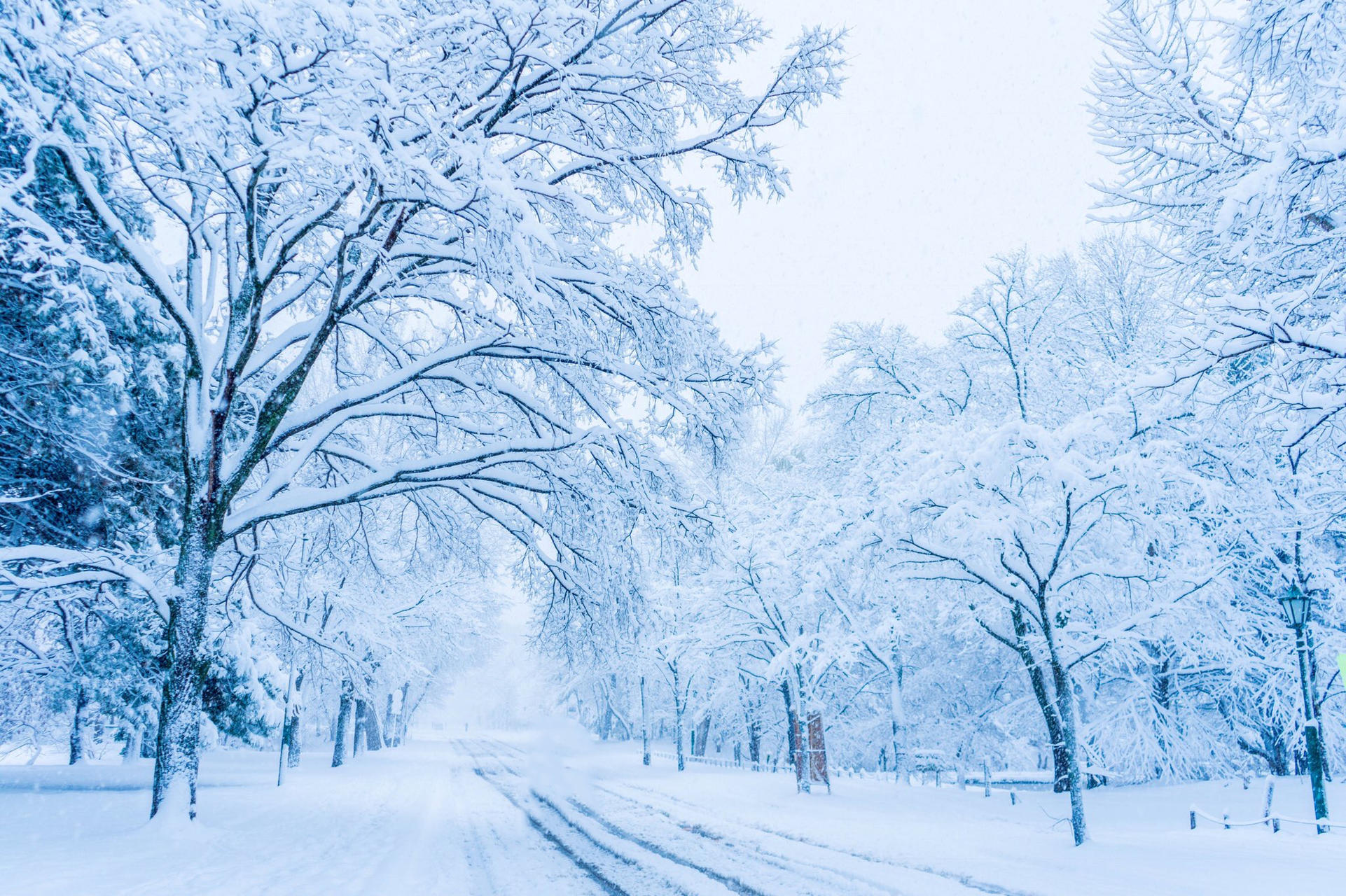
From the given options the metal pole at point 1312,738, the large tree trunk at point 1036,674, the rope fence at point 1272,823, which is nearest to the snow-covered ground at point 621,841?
the rope fence at point 1272,823

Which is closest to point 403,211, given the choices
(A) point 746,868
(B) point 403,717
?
(A) point 746,868

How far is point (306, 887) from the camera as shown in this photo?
652 cm

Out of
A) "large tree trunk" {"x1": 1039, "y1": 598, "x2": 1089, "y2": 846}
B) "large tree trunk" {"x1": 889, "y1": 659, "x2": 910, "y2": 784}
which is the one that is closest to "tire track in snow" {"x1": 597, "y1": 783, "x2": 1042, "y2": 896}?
"large tree trunk" {"x1": 1039, "y1": 598, "x2": 1089, "y2": 846}

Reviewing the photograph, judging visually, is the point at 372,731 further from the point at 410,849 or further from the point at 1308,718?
the point at 1308,718

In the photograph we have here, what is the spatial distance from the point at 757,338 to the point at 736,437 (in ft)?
4.41

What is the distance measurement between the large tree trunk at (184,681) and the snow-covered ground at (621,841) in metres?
0.41

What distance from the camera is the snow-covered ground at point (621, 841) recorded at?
7.07 m

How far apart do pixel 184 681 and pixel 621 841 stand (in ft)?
19.3

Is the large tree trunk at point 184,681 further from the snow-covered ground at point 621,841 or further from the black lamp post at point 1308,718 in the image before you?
the black lamp post at point 1308,718

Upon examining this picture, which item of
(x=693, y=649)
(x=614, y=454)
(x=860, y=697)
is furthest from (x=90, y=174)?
(x=860, y=697)

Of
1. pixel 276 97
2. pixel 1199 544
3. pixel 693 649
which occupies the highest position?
pixel 276 97

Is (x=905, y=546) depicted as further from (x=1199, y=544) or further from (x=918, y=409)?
(x=918, y=409)

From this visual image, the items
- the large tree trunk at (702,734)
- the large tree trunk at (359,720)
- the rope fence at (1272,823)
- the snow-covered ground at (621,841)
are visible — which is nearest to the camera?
the snow-covered ground at (621,841)

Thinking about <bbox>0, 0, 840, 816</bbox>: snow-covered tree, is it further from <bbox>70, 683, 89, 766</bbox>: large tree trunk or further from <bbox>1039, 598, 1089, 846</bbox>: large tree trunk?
<bbox>70, 683, 89, 766</bbox>: large tree trunk
